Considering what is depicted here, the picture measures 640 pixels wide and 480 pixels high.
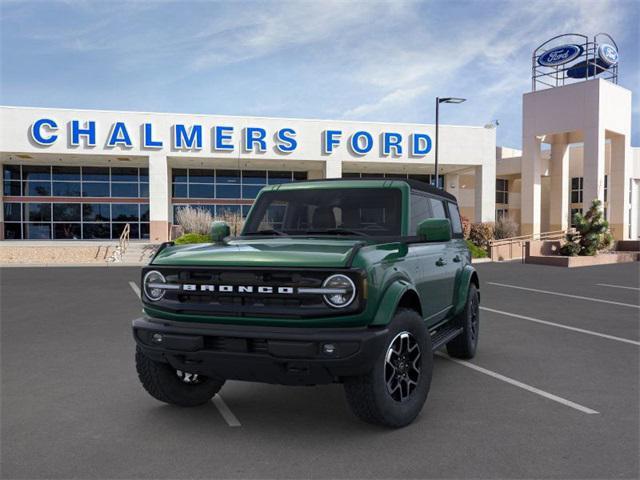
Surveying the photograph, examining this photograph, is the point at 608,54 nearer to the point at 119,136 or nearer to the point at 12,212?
the point at 119,136

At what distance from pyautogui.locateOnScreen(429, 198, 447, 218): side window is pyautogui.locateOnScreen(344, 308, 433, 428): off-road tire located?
1839 mm

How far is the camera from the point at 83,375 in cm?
580

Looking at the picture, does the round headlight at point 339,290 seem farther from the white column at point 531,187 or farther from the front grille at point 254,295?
the white column at point 531,187

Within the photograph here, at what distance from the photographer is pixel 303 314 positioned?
371 cm

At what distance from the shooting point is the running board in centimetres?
502

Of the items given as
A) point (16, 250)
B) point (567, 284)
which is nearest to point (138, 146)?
point (16, 250)

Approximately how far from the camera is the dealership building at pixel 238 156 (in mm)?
30703

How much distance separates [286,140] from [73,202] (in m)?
14.4

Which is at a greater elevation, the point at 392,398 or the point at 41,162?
the point at 41,162

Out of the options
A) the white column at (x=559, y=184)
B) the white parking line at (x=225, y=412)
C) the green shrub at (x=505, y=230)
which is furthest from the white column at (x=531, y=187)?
the white parking line at (x=225, y=412)

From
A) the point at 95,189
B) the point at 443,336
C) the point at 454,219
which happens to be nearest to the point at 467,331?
the point at 443,336

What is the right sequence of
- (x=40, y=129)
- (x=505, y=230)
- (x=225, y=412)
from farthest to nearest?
(x=40, y=129) < (x=505, y=230) < (x=225, y=412)

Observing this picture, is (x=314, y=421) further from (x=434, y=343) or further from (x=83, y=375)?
(x=83, y=375)

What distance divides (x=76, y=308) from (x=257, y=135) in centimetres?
2288
